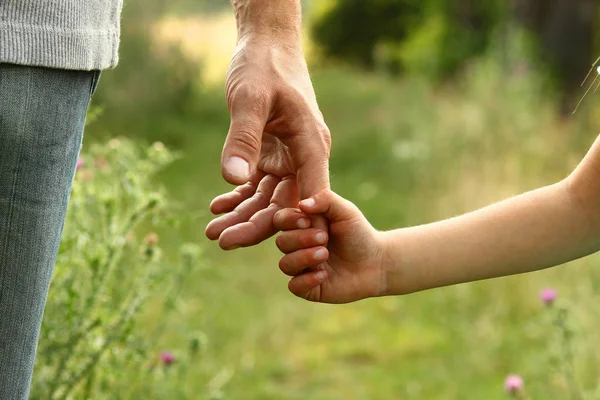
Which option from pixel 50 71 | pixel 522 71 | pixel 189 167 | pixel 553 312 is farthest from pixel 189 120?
pixel 50 71

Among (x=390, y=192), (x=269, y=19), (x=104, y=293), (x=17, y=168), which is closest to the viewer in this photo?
(x=17, y=168)

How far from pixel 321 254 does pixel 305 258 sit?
0.03 m

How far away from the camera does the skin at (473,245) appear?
1813mm

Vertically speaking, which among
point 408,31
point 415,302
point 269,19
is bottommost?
point 269,19

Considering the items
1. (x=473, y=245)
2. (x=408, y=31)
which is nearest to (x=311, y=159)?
(x=473, y=245)

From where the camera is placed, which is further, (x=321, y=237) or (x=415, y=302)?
(x=415, y=302)

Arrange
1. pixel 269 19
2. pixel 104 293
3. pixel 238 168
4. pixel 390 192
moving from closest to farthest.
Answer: pixel 238 168
pixel 269 19
pixel 104 293
pixel 390 192

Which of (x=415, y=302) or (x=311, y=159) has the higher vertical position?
(x=415, y=302)

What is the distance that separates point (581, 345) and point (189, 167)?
16.9ft

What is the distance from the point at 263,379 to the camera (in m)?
4.18

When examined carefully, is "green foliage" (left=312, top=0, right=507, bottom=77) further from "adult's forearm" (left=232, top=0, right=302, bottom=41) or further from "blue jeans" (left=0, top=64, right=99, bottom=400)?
"blue jeans" (left=0, top=64, right=99, bottom=400)

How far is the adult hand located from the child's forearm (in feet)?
0.76

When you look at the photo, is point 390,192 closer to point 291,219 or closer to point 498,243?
point 498,243

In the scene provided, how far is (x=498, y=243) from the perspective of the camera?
6.05 feet
